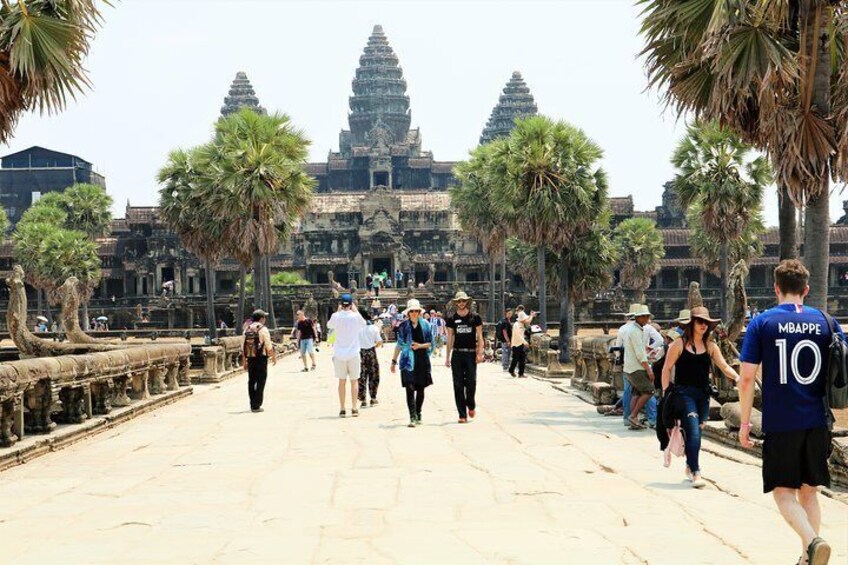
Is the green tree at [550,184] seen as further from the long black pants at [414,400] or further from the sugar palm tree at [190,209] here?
the long black pants at [414,400]

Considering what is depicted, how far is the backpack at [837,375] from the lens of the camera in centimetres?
694

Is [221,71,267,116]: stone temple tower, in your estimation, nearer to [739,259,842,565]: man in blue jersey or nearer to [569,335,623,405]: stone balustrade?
[569,335,623,405]: stone balustrade

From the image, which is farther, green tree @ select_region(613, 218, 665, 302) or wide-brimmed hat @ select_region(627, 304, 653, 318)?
green tree @ select_region(613, 218, 665, 302)

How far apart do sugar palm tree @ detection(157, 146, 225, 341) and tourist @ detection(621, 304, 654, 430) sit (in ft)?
96.5

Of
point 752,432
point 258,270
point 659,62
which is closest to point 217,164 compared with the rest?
point 258,270

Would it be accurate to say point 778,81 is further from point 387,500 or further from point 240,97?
point 240,97

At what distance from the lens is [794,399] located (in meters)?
7.06

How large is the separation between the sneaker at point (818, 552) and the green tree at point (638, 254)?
65.1 m

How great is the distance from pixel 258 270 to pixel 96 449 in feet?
93.2

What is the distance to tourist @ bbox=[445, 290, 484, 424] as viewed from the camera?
1570cm

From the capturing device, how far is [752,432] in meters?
12.3

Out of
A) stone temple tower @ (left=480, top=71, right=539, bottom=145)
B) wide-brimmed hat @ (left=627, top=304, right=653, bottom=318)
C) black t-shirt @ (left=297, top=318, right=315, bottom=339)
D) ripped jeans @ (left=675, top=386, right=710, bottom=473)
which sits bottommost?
ripped jeans @ (left=675, top=386, right=710, bottom=473)

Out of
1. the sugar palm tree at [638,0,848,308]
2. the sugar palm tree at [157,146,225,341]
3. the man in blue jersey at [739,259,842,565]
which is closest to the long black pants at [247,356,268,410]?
the sugar palm tree at [638,0,848,308]

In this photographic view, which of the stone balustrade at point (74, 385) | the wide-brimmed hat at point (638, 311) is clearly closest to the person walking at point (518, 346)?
the stone balustrade at point (74, 385)
